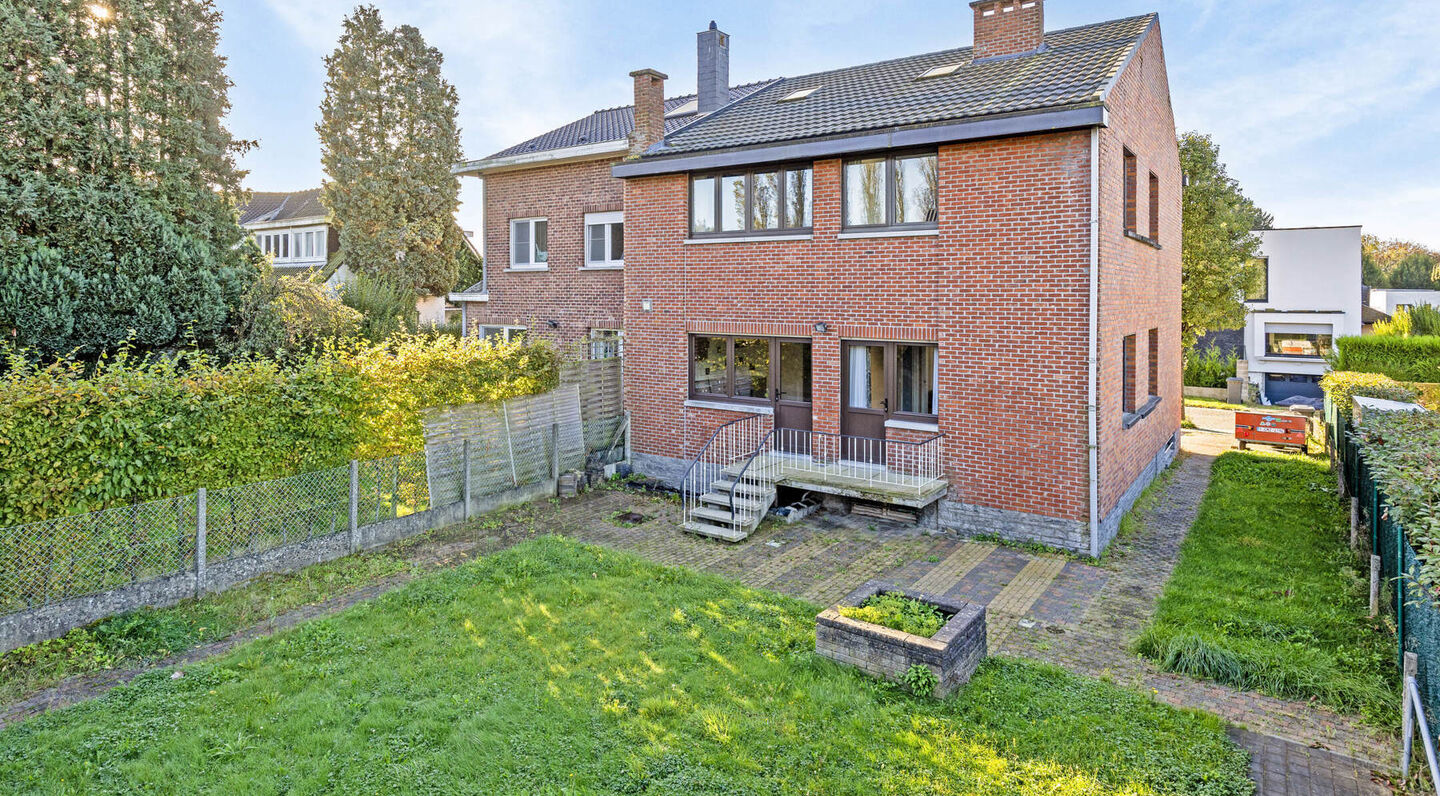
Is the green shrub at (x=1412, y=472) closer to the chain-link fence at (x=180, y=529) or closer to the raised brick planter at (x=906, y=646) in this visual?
the raised brick planter at (x=906, y=646)

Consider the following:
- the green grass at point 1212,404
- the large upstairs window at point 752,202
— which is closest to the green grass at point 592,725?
the large upstairs window at point 752,202

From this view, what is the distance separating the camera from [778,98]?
16469mm

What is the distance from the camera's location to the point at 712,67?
18078 mm

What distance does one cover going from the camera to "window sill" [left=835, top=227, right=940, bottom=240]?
11.7 metres

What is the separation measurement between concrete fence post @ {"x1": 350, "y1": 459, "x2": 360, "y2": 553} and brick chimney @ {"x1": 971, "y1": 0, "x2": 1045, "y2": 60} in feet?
41.9

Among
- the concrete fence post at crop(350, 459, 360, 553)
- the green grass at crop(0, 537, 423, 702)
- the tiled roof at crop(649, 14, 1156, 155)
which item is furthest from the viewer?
the tiled roof at crop(649, 14, 1156, 155)

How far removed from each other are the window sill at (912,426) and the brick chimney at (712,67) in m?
9.78

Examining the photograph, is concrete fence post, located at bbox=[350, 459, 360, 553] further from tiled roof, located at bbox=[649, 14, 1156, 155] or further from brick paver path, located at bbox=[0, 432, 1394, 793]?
tiled roof, located at bbox=[649, 14, 1156, 155]

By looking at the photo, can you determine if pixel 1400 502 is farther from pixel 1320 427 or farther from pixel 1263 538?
pixel 1320 427

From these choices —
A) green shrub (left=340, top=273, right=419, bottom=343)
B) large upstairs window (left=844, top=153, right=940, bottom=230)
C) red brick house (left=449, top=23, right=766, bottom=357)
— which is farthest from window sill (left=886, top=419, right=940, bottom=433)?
green shrub (left=340, top=273, right=419, bottom=343)

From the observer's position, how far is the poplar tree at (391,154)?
28.8 m

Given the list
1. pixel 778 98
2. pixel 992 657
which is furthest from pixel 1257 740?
pixel 778 98

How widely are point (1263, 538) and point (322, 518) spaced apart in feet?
43.0

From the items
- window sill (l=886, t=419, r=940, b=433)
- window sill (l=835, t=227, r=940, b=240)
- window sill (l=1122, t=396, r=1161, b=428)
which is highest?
window sill (l=835, t=227, r=940, b=240)
